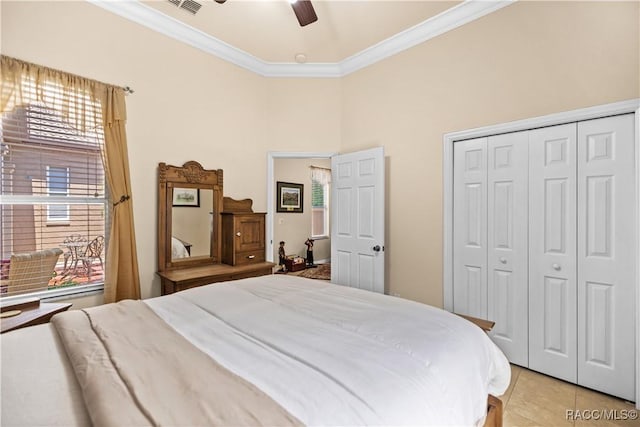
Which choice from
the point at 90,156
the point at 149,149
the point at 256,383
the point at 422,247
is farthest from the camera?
the point at 422,247

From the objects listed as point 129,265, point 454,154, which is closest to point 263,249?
point 129,265

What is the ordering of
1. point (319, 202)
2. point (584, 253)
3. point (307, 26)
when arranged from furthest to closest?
1. point (319, 202)
2. point (307, 26)
3. point (584, 253)

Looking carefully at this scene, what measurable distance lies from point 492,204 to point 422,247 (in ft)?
2.54

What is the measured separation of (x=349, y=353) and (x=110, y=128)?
2641mm

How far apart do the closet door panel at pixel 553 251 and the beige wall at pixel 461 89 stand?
329mm

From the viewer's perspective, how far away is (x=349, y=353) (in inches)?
41.5

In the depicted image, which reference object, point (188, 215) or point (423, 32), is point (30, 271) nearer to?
point (188, 215)

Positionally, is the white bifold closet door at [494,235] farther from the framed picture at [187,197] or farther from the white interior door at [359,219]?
the framed picture at [187,197]

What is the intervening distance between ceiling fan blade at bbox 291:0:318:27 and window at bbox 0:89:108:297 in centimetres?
179

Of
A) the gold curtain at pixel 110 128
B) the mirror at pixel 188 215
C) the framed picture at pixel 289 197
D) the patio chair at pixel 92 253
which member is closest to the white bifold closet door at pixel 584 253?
the mirror at pixel 188 215

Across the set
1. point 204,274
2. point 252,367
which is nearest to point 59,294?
point 204,274

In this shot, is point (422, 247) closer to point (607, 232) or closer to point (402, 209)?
point (402, 209)

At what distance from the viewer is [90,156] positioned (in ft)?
8.11

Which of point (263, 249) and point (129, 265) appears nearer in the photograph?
point (129, 265)
